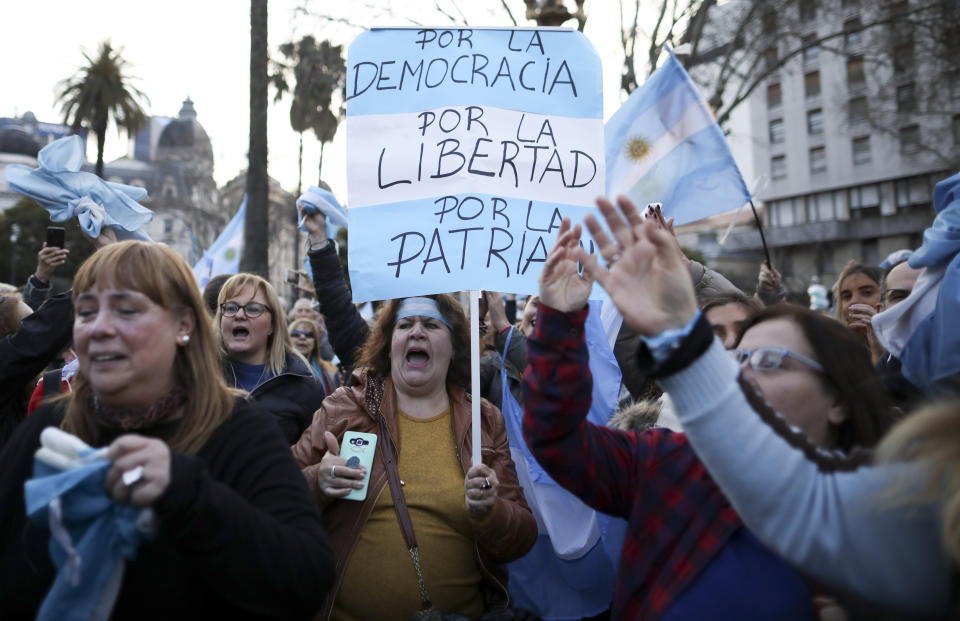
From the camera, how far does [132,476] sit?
1.43 meters

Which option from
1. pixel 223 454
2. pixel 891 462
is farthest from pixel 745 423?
pixel 223 454

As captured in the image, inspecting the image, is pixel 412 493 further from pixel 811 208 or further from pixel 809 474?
pixel 811 208

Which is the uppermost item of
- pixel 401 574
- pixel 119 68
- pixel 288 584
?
pixel 119 68

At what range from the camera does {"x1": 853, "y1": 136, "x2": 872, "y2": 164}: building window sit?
42531 millimetres

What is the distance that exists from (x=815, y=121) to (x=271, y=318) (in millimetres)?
47762

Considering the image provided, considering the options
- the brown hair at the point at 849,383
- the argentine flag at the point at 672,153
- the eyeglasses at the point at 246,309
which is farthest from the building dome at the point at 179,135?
the brown hair at the point at 849,383

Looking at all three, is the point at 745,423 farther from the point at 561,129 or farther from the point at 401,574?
the point at 561,129

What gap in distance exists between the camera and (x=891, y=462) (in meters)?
1.34

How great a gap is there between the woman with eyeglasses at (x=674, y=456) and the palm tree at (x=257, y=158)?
743cm

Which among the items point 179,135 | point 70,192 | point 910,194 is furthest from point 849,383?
point 179,135

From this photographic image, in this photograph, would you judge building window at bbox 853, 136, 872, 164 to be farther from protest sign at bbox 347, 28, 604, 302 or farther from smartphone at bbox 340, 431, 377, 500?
smartphone at bbox 340, 431, 377, 500

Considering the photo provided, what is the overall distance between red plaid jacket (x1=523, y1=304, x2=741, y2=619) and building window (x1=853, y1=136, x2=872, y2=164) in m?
47.2

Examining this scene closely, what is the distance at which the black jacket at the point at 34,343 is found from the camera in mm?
2875

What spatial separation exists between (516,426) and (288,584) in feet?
5.29
